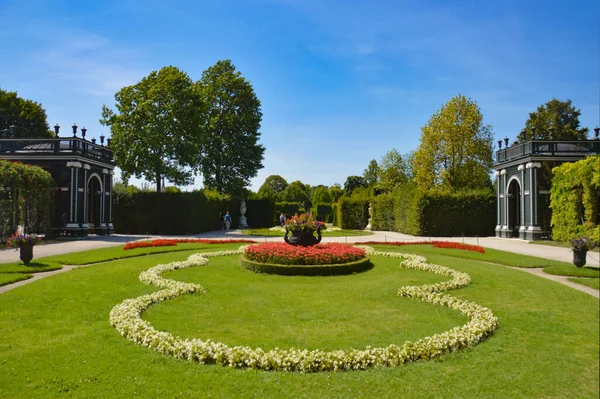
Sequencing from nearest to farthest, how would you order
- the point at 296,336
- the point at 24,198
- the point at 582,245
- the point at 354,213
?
1. the point at 296,336
2. the point at 582,245
3. the point at 24,198
4. the point at 354,213

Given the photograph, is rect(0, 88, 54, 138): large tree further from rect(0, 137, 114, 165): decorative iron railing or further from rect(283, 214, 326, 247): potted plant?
rect(283, 214, 326, 247): potted plant

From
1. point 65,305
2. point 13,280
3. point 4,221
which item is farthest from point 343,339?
point 4,221

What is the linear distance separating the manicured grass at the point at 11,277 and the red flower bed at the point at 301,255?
677cm

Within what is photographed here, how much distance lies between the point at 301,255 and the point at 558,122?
152 feet

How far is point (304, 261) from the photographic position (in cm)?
1321

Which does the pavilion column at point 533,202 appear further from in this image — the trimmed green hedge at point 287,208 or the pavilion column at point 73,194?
the trimmed green hedge at point 287,208

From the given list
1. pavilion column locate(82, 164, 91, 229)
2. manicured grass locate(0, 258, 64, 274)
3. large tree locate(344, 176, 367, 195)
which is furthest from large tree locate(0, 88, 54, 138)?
large tree locate(344, 176, 367, 195)

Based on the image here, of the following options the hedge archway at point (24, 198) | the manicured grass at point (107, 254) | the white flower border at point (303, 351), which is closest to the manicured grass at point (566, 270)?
the white flower border at point (303, 351)

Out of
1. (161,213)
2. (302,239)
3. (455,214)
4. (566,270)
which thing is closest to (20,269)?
(302,239)

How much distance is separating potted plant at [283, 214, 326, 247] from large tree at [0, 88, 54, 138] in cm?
4200

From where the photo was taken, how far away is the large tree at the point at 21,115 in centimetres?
4488

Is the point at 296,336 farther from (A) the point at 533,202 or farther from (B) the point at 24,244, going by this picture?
(A) the point at 533,202

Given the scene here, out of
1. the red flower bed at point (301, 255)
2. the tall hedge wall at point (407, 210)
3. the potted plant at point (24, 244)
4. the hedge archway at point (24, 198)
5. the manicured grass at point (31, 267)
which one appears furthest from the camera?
the tall hedge wall at point (407, 210)

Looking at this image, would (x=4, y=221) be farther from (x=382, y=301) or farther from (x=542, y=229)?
(x=542, y=229)
